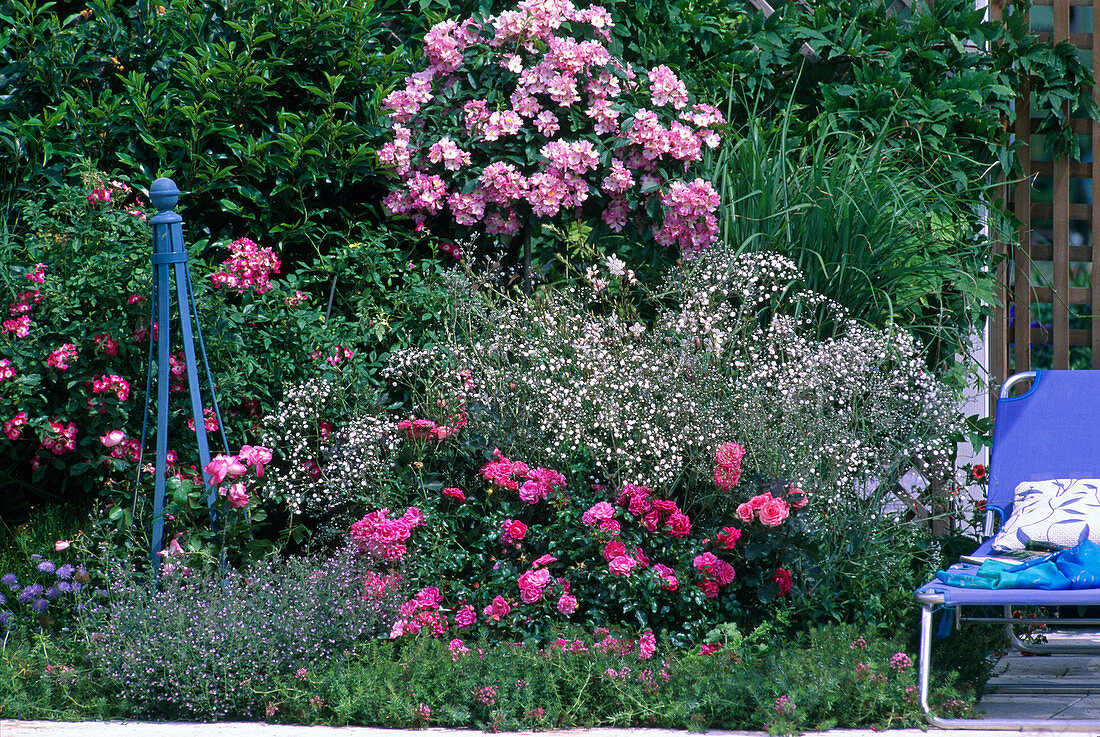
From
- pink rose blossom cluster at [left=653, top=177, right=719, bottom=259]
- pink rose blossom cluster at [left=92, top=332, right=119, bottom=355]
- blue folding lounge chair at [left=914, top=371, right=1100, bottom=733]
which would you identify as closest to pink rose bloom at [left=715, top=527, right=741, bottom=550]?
blue folding lounge chair at [left=914, top=371, right=1100, bottom=733]

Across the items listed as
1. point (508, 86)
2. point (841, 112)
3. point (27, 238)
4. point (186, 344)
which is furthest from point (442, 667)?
point (841, 112)

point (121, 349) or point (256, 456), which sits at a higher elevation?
point (121, 349)

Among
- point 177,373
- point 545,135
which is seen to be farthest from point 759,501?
point 177,373

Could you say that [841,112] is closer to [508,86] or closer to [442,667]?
[508,86]

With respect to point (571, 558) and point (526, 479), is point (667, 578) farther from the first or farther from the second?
point (526, 479)

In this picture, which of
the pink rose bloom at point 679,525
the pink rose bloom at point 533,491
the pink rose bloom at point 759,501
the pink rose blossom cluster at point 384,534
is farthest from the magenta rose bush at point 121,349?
the pink rose bloom at point 759,501

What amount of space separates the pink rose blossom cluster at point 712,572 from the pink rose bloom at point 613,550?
0.81 feet

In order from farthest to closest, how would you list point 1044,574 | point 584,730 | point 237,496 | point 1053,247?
point 1053,247 → point 237,496 → point 1044,574 → point 584,730

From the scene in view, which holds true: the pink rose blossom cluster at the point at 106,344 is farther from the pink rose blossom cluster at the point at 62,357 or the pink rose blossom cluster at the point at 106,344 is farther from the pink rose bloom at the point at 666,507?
the pink rose bloom at the point at 666,507

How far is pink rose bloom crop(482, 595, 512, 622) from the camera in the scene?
9.93 ft

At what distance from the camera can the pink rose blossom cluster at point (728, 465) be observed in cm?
309

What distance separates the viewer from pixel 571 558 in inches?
124

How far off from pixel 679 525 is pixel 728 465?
0.26 metres

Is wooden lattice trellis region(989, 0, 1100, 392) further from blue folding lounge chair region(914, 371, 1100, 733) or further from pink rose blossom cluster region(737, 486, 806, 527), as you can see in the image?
pink rose blossom cluster region(737, 486, 806, 527)
